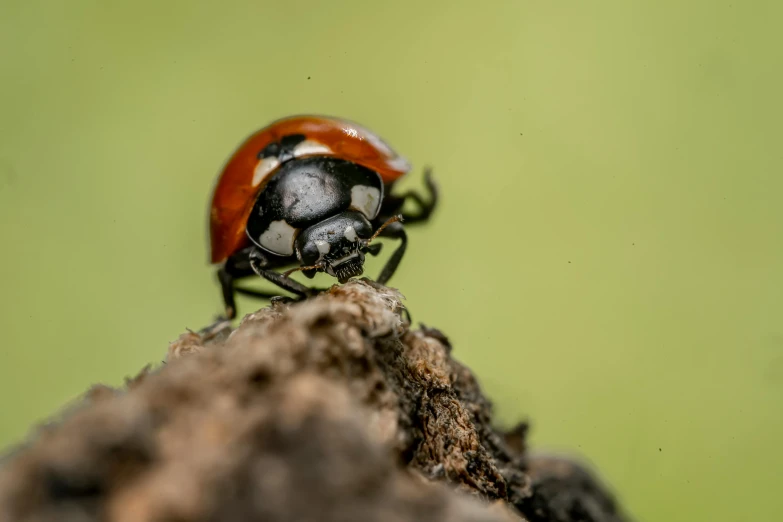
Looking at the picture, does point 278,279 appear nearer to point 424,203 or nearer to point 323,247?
point 323,247

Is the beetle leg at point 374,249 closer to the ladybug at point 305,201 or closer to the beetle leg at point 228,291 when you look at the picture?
the ladybug at point 305,201

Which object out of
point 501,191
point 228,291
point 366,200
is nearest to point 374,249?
point 366,200

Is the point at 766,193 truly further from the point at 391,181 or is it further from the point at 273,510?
the point at 273,510

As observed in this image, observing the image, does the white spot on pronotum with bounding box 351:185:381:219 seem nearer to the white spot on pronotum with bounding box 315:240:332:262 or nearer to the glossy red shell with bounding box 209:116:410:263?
the glossy red shell with bounding box 209:116:410:263

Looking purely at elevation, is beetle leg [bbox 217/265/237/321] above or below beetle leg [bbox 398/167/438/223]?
below

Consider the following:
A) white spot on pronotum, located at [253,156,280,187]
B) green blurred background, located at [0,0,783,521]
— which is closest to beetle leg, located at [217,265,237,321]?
white spot on pronotum, located at [253,156,280,187]

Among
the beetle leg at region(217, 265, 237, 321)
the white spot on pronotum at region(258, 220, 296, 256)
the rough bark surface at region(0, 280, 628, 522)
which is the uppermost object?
the rough bark surface at region(0, 280, 628, 522)

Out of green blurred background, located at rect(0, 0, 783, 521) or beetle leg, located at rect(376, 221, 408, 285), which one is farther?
green blurred background, located at rect(0, 0, 783, 521)
